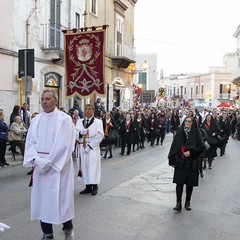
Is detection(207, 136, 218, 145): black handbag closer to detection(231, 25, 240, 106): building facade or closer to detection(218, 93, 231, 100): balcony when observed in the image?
detection(231, 25, 240, 106): building facade

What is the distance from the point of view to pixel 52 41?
1994cm

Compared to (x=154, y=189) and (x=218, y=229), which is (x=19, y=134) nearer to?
(x=154, y=189)

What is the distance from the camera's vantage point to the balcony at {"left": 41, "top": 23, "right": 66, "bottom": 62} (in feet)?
62.7

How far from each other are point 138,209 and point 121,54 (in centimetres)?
2368

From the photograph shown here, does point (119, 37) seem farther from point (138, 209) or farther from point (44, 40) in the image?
point (138, 209)

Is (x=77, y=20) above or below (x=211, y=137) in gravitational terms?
above

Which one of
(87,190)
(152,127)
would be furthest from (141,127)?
(87,190)

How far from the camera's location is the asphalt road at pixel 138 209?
18.9 feet

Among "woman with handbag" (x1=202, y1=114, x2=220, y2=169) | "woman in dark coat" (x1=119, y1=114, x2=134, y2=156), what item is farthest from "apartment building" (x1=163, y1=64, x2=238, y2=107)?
"woman with handbag" (x1=202, y1=114, x2=220, y2=169)

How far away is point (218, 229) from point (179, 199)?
1.15 m

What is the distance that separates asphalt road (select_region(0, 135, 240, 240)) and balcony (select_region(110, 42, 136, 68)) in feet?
57.6

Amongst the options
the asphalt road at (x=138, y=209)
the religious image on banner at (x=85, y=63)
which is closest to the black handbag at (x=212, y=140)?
the asphalt road at (x=138, y=209)

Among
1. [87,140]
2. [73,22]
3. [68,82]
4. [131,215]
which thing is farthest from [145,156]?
[73,22]

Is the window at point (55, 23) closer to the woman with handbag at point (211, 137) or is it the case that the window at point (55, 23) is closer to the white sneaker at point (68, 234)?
the woman with handbag at point (211, 137)
